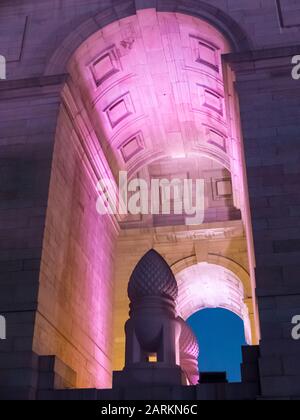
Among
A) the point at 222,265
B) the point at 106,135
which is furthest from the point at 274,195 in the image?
the point at 222,265

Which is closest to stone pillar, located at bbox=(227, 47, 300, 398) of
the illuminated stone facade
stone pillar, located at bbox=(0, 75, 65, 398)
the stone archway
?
the illuminated stone facade

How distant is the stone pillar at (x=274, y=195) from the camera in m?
9.98

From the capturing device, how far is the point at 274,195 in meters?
11.8

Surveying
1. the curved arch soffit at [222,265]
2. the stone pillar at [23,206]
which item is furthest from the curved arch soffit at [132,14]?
the curved arch soffit at [222,265]

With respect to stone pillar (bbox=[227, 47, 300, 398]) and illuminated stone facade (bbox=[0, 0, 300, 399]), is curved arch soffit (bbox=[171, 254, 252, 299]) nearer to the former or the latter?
illuminated stone facade (bbox=[0, 0, 300, 399])

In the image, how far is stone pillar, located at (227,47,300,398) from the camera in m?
9.98

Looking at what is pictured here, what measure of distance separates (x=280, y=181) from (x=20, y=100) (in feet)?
24.7

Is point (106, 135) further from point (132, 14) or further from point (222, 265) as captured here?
point (222, 265)

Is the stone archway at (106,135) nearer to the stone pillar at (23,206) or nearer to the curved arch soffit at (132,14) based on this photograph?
the curved arch soffit at (132,14)

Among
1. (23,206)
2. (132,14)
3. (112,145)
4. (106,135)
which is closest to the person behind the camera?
(23,206)

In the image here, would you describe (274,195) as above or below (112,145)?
below

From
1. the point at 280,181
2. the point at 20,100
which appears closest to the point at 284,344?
the point at 280,181
